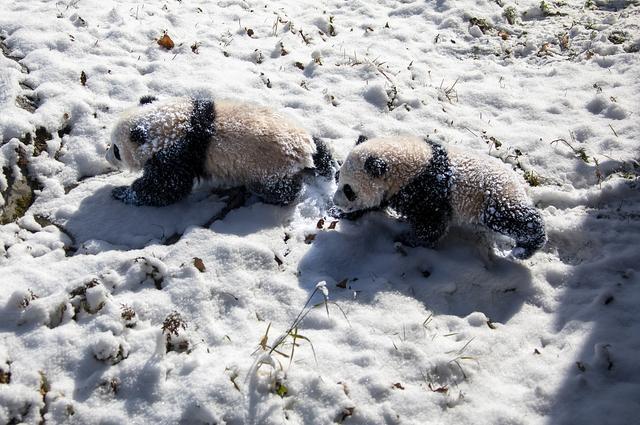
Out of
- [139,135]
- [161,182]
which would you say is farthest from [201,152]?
[139,135]

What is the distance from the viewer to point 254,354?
349 cm

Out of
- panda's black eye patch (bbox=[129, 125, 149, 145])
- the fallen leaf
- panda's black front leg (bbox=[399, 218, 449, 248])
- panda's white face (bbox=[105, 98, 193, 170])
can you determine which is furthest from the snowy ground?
panda's black eye patch (bbox=[129, 125, 149, 145])

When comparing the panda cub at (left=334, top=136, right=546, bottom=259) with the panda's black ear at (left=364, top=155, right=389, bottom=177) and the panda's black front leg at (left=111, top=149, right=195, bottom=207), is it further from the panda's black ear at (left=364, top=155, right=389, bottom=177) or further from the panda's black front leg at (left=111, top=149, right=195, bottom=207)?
the panda's black front leg at (left=111, top=149, right=195, bottom=207)

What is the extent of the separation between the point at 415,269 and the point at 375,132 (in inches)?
87.0

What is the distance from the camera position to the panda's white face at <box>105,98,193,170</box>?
195 inches

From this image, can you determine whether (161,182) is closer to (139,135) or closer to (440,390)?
(139,135)

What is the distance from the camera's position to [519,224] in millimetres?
4375

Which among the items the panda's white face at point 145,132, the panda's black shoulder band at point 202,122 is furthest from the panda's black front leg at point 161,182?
the panda's black shoulder band at point 202,122

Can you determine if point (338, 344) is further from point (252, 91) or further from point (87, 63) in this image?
point (87, 63)

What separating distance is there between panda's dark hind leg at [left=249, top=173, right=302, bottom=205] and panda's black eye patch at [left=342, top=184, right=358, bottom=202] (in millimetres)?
497

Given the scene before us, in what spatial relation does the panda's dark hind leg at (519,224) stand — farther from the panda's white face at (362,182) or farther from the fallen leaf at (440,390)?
the fallen leaf at (440,390)

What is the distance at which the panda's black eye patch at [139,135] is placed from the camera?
4934 mm

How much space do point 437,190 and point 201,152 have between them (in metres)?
2.38

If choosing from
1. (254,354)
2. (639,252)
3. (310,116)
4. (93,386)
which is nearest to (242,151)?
(310,116)
